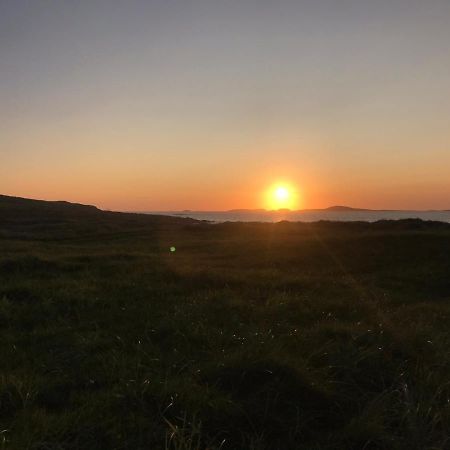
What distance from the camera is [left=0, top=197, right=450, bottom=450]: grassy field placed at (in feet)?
17.5

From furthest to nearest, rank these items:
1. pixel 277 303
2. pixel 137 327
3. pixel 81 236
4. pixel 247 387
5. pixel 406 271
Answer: pixel 81 236 → pixel 406 271 → pixel 277 303 → pixel 137 327 → pixel 247 387

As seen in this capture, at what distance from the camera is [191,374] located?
22.2ft

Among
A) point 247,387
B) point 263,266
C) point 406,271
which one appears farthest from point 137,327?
point 406,271

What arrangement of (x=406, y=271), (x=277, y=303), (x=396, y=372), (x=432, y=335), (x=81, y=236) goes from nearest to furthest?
(x=396, y=372)
(x=432, y=335)
(x=277, y=303)
(x=406, y=271)
(x=81, y=236)

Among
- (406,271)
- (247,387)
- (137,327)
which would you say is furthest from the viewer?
(406,271)

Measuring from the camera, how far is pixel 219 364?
6938mm

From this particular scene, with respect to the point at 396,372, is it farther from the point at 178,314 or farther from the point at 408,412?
the point at 178,314

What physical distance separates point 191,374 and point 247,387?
0.90 m

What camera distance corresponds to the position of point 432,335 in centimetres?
888

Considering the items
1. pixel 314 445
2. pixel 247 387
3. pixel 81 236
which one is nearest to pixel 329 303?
pixel 247 387

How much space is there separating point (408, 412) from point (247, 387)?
7.16 ft

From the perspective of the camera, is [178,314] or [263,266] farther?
[263,266]

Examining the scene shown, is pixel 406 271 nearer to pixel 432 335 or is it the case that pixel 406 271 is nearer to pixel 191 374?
pixel 432 335

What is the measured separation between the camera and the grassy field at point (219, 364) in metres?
5.34
